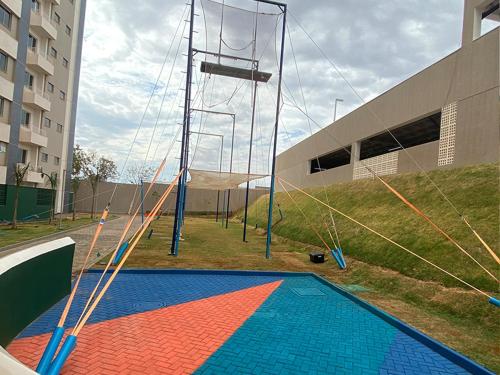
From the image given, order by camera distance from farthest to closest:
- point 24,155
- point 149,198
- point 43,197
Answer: point 149,198
point 43,197
point 24,155

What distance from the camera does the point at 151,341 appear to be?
17.1ft

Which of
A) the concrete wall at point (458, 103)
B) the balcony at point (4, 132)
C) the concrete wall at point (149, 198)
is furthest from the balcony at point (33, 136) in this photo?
the concrete wall at point (458, 103)

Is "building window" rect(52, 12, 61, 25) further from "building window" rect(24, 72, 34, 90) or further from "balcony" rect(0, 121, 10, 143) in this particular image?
"balcony" rect(0, 121, 10, 143)

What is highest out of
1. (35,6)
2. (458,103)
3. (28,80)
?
(35,6)

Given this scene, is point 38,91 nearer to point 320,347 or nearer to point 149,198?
point 149,198

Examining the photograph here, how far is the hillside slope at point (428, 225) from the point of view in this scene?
27.4 ft

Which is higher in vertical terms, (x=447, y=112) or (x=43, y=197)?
(x=447, y=112)

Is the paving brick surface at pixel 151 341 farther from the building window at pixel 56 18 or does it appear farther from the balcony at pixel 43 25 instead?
the building window at pixel 56 18

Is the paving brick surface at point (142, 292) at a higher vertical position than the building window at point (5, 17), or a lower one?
lower

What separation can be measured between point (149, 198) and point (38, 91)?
Answer: 20.3 metres

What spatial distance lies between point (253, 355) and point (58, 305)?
4.09 meters

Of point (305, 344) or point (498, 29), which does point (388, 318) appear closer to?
point (305, 344)

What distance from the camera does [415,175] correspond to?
51.4 feet

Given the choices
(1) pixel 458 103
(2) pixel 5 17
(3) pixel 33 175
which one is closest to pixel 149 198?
(3) pixel 33 175
